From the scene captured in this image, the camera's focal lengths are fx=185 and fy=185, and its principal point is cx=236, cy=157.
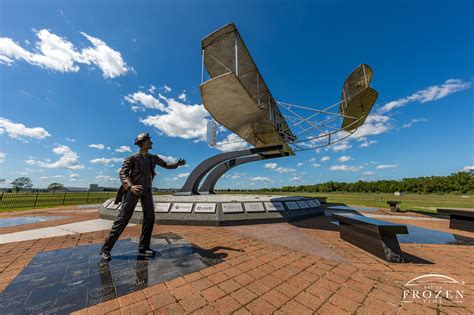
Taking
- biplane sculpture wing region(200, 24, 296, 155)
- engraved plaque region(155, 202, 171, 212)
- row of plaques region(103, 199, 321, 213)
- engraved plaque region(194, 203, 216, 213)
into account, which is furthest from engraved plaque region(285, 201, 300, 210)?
engraved plaque region(155, 202, 171, 212)

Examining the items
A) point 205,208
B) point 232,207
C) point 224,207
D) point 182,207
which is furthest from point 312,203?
point 182,207

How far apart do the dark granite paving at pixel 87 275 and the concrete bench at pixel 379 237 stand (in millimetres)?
3165

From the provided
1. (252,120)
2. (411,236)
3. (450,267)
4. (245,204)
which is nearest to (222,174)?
(252,120)

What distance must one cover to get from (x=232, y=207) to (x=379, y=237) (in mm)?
4503

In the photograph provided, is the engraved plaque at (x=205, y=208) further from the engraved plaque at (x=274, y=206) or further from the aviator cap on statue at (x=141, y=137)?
the aviator cap on statue at (x=141, y=137)

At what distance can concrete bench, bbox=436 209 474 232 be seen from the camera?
6.37 metres

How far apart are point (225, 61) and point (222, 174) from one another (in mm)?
7916

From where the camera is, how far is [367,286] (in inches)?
99.8

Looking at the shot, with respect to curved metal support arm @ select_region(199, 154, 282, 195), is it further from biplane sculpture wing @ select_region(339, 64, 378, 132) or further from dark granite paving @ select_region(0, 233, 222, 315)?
dark granite paving @ select_region(0, 233, 222, 315)

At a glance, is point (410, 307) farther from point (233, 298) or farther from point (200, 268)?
point (200, 268)

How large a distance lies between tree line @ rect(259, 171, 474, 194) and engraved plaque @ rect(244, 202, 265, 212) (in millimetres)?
92109

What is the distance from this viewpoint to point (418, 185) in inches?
2913

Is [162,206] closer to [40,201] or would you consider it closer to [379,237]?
[379,237]

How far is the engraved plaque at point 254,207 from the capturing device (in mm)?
7215
